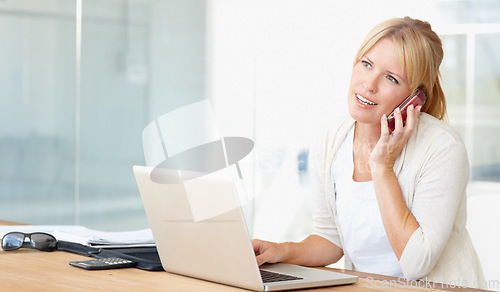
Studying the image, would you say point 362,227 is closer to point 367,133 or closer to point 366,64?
point 367,133

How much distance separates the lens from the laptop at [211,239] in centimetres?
140

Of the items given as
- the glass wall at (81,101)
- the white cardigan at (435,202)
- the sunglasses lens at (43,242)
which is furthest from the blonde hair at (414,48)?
the glass wall at (81,101)

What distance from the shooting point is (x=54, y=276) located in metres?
1.59

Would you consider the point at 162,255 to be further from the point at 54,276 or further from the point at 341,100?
the point at 341,100

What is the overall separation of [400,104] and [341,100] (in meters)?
2.03

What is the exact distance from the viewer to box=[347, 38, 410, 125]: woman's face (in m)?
1.99

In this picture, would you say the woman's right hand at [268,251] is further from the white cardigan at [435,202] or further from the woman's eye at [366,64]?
the woman's eye at [366,64]

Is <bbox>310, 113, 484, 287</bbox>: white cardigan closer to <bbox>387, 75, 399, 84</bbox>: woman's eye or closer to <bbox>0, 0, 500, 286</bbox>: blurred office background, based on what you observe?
<bbox>387, 75, 399, 84</bbox>: woman's eye

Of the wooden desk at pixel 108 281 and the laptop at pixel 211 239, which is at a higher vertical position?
the laptop at pixel 211 239

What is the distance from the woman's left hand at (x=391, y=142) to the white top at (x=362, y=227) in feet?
0.33

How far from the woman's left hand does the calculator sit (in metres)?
0.71

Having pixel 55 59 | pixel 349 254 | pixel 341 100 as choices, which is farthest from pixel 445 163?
pixel 55 59

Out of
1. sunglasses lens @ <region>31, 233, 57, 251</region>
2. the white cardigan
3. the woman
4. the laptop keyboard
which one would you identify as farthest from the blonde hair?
sunglasses lens @ <region>31, 233, 57, 251</region>

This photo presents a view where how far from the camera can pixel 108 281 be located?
1528mm
